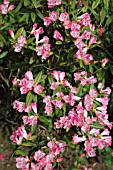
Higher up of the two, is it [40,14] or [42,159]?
[40,14]

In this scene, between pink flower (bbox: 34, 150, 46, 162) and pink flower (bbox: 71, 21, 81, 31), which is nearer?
pink flower (bbox: 71, 21, 81, 31)

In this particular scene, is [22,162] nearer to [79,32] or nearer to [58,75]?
[58,75]

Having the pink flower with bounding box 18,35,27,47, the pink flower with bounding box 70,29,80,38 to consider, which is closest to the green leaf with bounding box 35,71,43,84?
the pink flower with bounding box 18,35,27,47

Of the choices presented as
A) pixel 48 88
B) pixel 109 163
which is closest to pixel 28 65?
pixel 48 88

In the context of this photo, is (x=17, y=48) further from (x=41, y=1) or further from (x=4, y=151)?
(x=4, y=151)

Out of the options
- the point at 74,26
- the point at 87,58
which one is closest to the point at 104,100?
the point at 87,58

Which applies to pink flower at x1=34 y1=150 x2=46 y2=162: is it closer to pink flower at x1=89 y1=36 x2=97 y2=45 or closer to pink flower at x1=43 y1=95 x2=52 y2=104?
pink flower at x1=43 y1=95 x2=52 y2=104

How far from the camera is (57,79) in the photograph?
8.67 feet

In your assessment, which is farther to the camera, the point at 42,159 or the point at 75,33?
the point at 42,159

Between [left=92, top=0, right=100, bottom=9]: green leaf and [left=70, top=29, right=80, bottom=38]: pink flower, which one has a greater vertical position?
[left=92, top=0, right=100, bottom=9]: green leaf

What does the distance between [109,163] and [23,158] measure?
1.24m

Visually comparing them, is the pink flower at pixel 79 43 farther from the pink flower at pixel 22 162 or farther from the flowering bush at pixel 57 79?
the pink flower at pixel 22 162

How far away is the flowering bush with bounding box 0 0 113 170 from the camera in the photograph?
261 centimetres

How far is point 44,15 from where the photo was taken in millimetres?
2861
